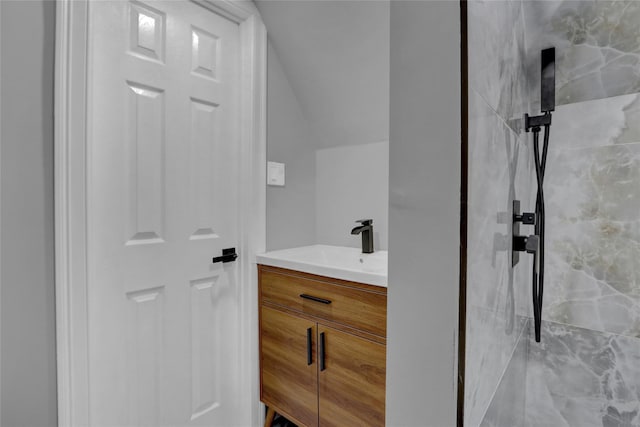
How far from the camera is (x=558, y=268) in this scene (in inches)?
44.3

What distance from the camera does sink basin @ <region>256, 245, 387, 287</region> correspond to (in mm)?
1168

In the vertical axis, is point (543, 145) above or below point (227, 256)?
above

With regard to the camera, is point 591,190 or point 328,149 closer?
point 591,190

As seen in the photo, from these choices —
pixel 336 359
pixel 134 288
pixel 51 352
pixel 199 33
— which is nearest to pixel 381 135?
pixel 199 33

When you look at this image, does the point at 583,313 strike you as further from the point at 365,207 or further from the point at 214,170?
the point at 214,170

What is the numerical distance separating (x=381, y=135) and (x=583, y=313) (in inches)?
42.8

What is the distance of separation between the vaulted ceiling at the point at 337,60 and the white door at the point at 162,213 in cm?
27

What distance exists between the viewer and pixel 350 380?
4.00 feet

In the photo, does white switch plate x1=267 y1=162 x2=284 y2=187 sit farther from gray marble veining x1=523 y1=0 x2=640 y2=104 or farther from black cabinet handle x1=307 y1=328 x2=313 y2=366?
gray marble veining x1=523 y1=0 x2=640 y2=104

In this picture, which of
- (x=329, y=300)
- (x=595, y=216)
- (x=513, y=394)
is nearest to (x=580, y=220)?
(x=595, y=216)

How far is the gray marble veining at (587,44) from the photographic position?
1.00 metres

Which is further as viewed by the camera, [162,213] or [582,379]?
[162,213]

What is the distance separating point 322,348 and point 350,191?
0.85 m

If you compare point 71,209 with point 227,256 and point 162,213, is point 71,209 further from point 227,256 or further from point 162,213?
point 227,256
